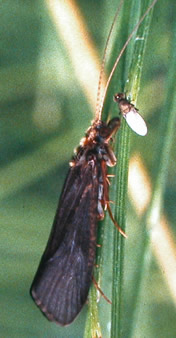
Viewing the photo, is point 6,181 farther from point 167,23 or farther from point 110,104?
point 167,23

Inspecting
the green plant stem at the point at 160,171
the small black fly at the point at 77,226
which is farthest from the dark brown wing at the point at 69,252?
the green plant stem at the point at 160,171

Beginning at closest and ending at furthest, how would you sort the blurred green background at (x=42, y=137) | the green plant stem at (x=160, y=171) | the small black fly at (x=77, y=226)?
the small black fly at (x=77, y=226)
the green plant stem at (x=160, y=171)
the blurred green background at (x=42, y=137)

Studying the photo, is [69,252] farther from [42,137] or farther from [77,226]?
[42,137]

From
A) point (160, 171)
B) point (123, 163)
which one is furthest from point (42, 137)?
point (123, 163)

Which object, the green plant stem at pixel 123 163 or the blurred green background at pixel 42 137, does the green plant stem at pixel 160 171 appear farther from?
the green plant stem at pixel 123 163

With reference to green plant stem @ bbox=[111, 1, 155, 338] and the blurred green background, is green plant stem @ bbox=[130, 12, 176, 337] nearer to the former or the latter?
the blurred green background

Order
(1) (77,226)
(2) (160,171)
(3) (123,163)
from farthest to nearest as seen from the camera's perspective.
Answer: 1. (2) (160,171)
2. (1) (77,226)
3. (3) (123,163)

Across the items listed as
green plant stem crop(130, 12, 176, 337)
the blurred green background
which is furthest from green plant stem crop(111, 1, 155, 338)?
the blurred green background
